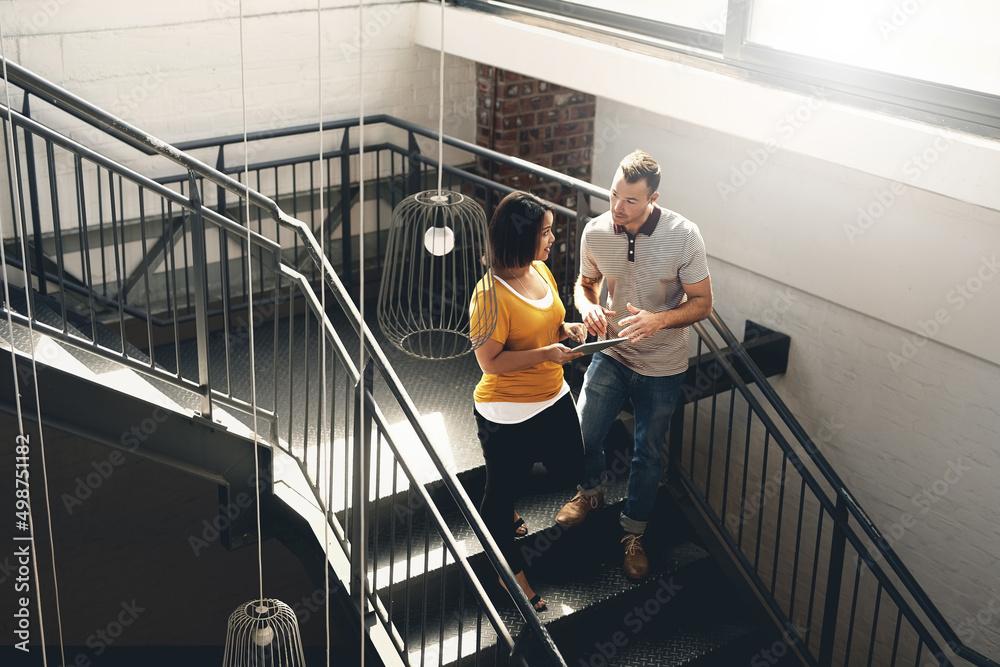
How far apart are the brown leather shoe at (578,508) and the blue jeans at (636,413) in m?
0.15

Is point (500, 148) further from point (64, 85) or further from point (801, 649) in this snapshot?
point (801, 649)

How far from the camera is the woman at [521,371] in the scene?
129 inches

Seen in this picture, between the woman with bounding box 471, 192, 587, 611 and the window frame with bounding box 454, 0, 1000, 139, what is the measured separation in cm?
135

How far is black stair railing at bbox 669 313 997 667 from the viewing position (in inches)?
157

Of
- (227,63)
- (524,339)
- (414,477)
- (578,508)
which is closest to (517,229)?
(524,339)

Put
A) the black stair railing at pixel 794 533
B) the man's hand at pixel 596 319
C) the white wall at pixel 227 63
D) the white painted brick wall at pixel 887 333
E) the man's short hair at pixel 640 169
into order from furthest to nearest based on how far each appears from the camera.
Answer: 1. the white wall at pixel 227 63
2. the white painted brick wall at pixel 887 333
3. the black stair railing at pixel 794 533
4. the man's hand at pixel 596 319
5. the man's short hair at pixel 640 169

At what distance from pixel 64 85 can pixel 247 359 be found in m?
1.57

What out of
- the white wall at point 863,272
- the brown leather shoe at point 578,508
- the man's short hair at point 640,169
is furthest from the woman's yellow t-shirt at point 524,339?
the white wall at point 863,272

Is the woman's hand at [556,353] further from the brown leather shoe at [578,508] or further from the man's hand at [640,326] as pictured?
the brown leather shoe at [578,508]

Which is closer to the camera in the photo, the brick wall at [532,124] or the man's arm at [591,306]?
the man's arm at [591,306]

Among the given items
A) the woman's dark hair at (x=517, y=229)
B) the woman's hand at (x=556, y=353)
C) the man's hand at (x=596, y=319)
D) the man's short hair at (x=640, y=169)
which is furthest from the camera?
the man's hand at (x=596, y=319)

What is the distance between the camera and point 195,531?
20.5 feet

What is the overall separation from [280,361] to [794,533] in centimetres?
276

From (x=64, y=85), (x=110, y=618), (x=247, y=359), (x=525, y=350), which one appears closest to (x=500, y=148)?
(x=247, y=359)
